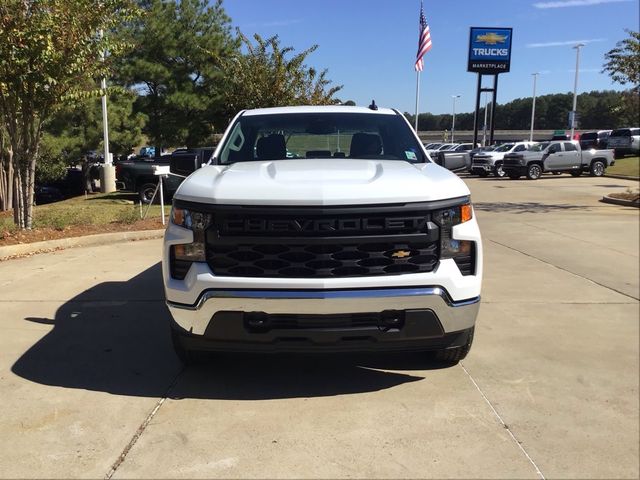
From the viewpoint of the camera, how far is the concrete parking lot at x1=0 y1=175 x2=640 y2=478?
2.76 m

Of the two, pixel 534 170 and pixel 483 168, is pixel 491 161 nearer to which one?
pixel 483 168

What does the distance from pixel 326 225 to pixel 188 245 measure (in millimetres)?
856

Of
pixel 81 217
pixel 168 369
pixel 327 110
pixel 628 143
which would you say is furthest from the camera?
pixel 628 143

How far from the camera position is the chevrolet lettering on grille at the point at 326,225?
3.12 m

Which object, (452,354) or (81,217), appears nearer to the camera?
(452,354)

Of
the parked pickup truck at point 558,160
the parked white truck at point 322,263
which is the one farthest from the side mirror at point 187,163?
→ the parked pickup truck at point 558,160

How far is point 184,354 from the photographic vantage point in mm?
3773

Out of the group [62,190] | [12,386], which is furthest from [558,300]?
[62,190]

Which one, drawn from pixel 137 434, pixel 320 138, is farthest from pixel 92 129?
pixel 137 434

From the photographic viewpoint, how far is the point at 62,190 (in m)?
22.5

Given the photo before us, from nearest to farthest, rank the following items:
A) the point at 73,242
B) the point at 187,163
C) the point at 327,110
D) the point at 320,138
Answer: the point at 187,163
the point at 320,138
the point at 327,110
the point at 73,242

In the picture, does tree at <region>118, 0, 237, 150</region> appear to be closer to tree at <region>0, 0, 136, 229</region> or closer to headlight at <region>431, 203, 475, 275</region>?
tree at <region>0, 0, 136, 229</region>

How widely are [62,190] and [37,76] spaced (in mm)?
15571

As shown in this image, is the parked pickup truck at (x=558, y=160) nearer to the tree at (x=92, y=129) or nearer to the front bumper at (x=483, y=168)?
the front bumper at (x=483, y=168)
